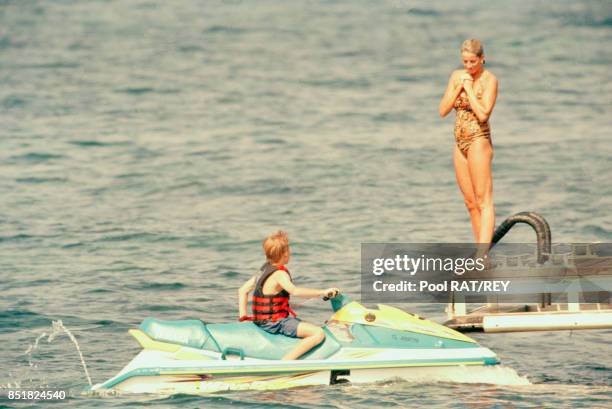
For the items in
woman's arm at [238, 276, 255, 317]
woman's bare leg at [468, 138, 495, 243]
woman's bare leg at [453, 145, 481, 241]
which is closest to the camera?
woman's arm at [238, 276, 255, 317]

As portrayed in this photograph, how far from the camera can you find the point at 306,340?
10.8 meters

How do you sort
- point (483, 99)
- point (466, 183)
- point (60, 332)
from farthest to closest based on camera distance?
1. point (60, 332)
2. point (466, 183)
3. point (483, 99)

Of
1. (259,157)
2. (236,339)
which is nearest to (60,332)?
(236,339)

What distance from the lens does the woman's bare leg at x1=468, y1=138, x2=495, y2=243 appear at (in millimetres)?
11984

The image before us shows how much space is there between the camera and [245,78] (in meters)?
28.3

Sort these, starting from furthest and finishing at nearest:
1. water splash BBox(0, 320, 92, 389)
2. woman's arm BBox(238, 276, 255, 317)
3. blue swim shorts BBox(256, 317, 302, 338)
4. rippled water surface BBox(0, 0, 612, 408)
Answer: rippled water surface BBox(0, 0, 612, 408)
water splash BBox(0, 320, 92, 389)
woman's arm BBox(238, 276, 255, 317)
blue swim shorts BBox(256, 317, 302, 338)

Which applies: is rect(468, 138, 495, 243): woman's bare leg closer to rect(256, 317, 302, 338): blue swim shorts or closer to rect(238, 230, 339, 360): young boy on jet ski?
rect(238, 230, 339, 360): young boy on jet ski

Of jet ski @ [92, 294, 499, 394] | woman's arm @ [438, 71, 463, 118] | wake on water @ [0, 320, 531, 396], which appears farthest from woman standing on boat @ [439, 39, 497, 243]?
jet ski @ [92, 294, 499, 394]

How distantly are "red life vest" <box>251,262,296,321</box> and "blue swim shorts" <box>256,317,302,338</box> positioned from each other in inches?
1.5

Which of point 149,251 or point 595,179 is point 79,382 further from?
point 595,179

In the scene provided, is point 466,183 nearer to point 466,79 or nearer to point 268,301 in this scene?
point 466,79

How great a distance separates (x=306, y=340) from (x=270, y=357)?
33 cm

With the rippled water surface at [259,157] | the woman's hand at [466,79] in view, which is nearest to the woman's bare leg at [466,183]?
the woman's hand at [466,79]

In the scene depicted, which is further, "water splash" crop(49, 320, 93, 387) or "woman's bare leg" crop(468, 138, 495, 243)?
"water splash" crop(49, 320, 93, 387)
